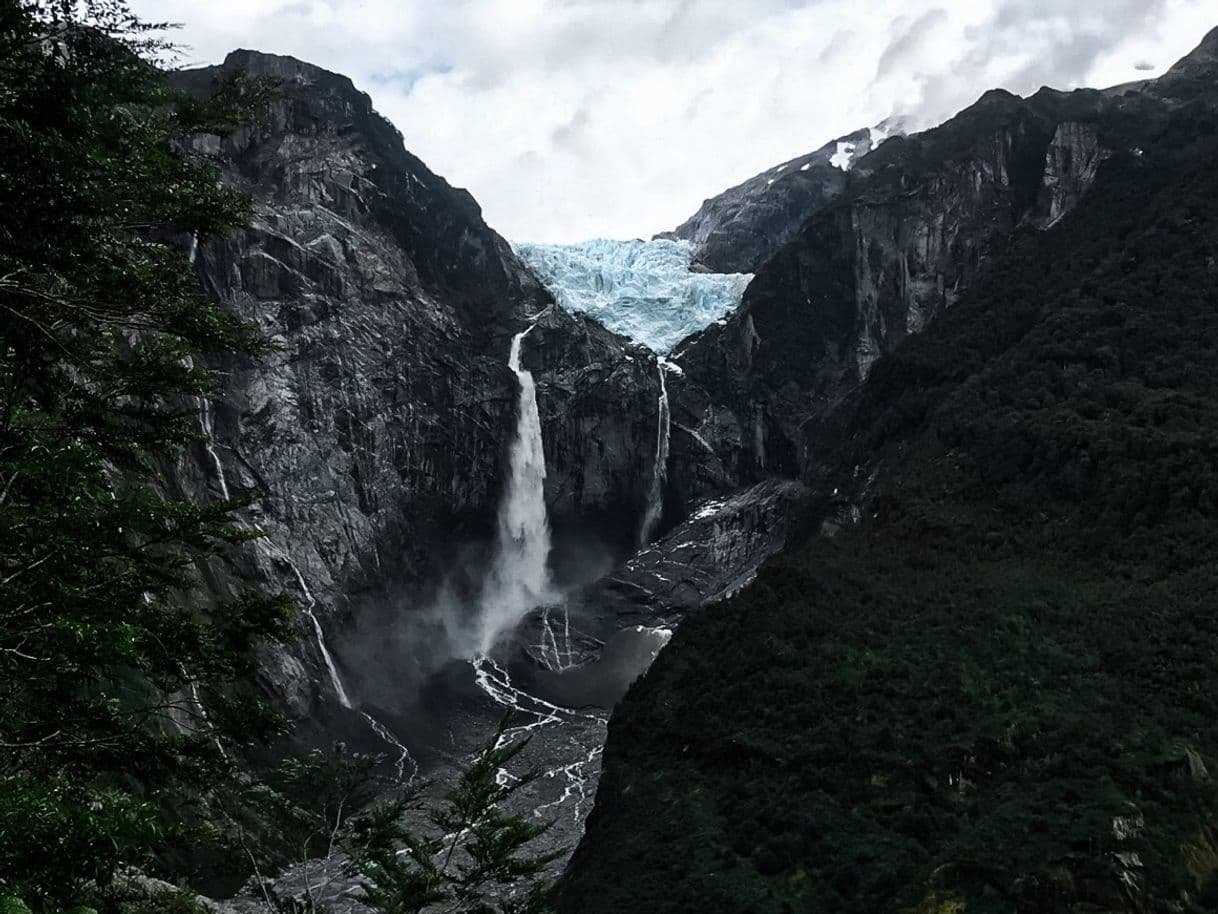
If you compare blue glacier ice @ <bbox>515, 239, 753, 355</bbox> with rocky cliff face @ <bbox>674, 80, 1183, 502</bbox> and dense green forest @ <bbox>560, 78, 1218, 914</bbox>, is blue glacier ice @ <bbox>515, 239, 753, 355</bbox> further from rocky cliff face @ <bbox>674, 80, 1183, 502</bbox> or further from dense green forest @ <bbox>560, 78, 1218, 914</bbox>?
dense green forest @ <bbox>560, 78, 1218, 914</bbox>

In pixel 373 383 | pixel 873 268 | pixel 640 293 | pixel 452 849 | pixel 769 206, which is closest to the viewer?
pixel 452 849

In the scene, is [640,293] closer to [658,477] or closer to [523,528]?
[658,477]

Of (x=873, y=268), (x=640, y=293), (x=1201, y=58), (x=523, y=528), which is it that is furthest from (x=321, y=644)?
(x=1201, y=58)

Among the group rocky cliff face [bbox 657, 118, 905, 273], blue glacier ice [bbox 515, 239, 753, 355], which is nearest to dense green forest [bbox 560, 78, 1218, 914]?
blue glacier ice [bbox 515, 239, 753, 355]

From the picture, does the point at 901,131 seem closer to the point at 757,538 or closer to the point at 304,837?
the point at 757,538

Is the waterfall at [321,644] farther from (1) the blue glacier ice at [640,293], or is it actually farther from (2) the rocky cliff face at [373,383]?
(1) the blue glacier ice at [640,293]
